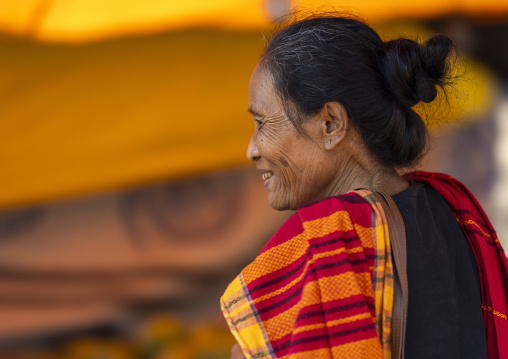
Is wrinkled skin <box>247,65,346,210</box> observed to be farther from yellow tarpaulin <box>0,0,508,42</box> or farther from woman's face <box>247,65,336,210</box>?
yellow tarpaulin <box>0,0,508,42</box>

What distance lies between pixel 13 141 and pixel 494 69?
8.81ft

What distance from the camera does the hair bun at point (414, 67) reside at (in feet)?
4.87

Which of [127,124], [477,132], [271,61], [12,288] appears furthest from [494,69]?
[12,288]

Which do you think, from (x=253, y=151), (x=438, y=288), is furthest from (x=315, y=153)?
(x=438, y=288)

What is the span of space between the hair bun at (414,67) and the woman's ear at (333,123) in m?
0.13

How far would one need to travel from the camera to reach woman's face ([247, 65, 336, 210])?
1555 millimetres

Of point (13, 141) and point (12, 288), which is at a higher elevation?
point (13, 141)

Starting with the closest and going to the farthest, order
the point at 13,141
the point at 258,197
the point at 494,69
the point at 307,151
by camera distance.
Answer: the point at 307,151
the point at 13,141
the point at 258,197
the point at 494,69

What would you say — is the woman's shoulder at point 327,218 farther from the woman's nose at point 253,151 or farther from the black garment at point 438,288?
the woman's nose at point 253,151

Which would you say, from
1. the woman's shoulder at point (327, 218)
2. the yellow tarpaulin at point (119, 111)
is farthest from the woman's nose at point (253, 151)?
the yellow tarpaulin at point (119, 111)

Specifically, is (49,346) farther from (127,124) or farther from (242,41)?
(242,41)

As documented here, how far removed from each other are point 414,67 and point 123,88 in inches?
62.2

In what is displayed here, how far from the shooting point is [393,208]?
1404 millimetres

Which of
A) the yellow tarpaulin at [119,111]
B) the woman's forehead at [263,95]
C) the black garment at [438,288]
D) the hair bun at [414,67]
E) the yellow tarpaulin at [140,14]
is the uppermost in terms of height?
Answer: the yellow tarpaulin at [140,14]
